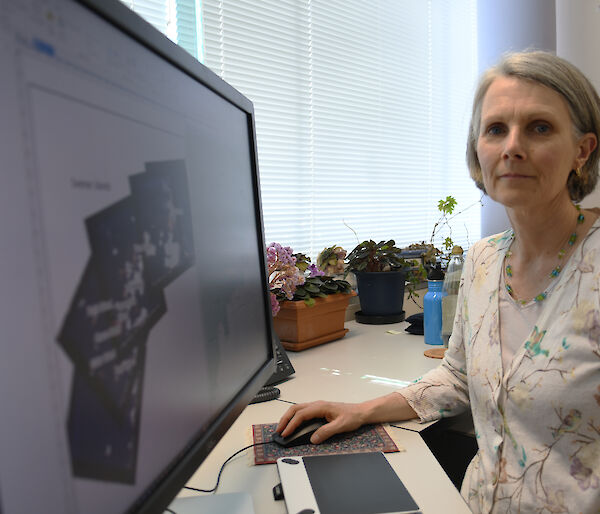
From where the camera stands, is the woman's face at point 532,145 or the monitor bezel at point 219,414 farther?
the woman's face at point 532,145

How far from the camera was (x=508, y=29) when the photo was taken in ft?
8.47

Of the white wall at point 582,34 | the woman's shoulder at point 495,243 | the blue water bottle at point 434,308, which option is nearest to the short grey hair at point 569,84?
the woman's shoulder at point 495,243

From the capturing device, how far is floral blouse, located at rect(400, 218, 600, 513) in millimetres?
838

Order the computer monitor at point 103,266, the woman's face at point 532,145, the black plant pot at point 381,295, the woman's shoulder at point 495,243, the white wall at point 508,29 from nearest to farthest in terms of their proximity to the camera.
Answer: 1. the computer monitor at point 103,266
2. the woman's face at point 532,145
3. the woman's shoulder at point 495,243
4. the black plant pot at point 381,295
5. the white wall at point 508,29

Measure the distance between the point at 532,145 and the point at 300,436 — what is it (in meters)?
Answer: 0.71

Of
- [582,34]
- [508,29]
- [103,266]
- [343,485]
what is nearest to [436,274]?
[343,485]

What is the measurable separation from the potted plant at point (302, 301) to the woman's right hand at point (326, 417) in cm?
51

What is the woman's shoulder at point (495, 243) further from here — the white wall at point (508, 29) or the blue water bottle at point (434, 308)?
the white wall at point (508, 29)

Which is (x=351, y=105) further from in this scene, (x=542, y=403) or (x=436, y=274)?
(x=542, y=403)

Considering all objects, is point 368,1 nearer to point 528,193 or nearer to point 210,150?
point 528,193

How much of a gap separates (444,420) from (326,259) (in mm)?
931

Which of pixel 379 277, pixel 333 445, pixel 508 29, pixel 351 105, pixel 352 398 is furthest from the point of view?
pixel 508 29

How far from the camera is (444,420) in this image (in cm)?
107

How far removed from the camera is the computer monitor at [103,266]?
0.29 m
